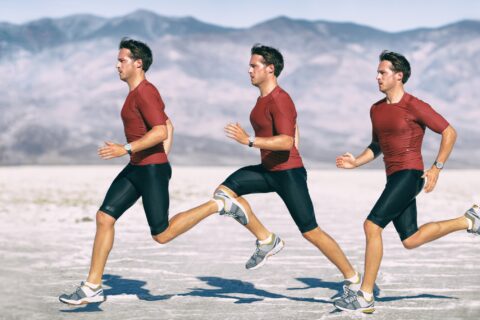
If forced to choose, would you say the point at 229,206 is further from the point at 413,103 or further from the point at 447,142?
the point at 447,142

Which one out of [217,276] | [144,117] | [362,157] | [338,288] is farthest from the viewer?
[217,276]

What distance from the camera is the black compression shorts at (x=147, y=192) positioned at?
27.4 feet

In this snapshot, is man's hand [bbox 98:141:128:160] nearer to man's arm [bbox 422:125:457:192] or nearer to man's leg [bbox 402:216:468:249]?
man's arm [bbox 422:125:457:192]

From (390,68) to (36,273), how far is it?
4722mm

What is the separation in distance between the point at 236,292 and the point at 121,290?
41.4 inches

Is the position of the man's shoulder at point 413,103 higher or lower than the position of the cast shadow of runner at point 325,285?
higher

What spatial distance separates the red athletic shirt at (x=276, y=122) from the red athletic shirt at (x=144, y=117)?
752 millimetres

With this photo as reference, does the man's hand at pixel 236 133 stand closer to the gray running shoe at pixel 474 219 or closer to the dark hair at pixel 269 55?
the dark hair at pixel 269 55

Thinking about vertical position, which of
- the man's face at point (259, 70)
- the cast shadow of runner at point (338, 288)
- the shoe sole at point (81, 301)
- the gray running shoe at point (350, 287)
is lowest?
the shoe sole at point (81, 301)

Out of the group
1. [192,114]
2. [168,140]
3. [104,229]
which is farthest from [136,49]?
[192,114]

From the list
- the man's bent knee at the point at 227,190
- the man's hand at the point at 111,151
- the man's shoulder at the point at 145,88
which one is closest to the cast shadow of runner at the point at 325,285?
the man's bent knee at the point at 227,190

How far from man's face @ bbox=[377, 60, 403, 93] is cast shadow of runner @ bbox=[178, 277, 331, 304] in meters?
1.97

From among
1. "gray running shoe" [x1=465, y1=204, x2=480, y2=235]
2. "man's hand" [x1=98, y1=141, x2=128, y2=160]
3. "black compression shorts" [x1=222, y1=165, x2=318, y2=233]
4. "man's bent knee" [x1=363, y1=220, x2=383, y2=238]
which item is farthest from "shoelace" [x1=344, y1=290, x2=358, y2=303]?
"man's hand" [x1=98, y1=141, x2=128, y2=160]

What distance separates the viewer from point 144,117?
8.24 m
